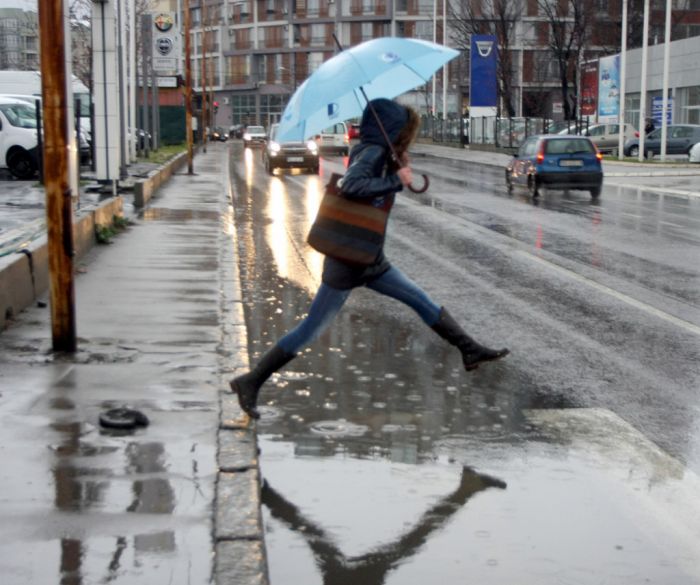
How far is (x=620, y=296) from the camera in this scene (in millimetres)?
11805

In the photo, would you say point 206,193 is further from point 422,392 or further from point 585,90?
→ point 585,90

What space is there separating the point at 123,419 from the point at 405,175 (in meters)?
2.04

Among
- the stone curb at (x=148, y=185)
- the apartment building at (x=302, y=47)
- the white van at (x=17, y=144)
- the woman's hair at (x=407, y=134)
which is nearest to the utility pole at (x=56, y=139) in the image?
the woman's hair at (x=407, y=134)

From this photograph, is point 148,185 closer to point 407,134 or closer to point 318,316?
point 318,316

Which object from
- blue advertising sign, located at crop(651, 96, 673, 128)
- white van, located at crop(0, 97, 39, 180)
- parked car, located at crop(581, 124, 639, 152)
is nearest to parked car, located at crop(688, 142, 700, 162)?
blue advertising sign, located at crop(651, 96, 673, 128)

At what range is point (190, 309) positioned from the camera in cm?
1052


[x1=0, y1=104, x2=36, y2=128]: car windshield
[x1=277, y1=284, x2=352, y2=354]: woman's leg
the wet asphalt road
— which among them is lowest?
the wet asphalt road

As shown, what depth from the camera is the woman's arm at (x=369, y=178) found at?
6.39 m

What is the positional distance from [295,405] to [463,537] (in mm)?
2529

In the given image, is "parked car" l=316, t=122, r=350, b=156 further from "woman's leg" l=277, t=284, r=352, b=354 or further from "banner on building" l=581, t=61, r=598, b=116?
"woman's leg" l=277, t=284, r=352, b=354

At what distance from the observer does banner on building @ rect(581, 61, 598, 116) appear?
2366 inches

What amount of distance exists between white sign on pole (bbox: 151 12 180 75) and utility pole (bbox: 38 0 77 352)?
34.9 meters

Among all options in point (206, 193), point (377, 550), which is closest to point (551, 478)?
point (377, 550)

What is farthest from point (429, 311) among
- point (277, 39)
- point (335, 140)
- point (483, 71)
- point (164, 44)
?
point (277, 39)
